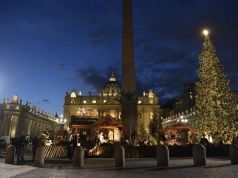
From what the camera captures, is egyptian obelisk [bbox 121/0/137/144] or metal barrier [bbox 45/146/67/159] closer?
metal barrier [bbox 45/146/67/159]

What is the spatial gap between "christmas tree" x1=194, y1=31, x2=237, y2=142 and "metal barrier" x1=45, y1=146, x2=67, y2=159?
52.8ft

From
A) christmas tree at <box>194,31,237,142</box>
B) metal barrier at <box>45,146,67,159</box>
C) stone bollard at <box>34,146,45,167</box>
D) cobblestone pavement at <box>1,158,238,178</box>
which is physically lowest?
cobblestone pavement at <box>1,158,238,178</box>

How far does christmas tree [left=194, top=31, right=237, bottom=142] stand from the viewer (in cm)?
3744

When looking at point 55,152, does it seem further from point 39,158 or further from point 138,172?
point 138,172

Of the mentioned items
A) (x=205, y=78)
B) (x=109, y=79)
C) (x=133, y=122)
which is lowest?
(x=133, y=122)

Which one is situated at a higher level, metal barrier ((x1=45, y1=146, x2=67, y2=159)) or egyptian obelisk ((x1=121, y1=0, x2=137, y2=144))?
egyptian obelisk ((x1=121, y1=0, x2=137, y2=144))

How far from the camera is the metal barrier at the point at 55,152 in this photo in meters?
27.5

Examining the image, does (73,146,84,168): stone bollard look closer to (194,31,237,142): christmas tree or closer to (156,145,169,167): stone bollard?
(156,145,169,167): stone bollard

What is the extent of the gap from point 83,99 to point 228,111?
133 meters

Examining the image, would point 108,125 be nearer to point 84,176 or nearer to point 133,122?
point 133,122

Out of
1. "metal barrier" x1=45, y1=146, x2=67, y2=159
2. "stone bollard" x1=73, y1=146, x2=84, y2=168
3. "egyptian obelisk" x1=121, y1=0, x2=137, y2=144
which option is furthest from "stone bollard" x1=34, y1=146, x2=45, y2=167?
"egyptian obelisk" x1=121, y1=0, x2=137, y2=144

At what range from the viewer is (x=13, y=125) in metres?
112

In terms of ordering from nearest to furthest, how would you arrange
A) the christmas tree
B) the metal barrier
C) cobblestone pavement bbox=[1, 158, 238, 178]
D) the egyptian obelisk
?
cobblestone pavement bbox=[1, 158, 238, 178]
the metal barrier
the egyptian obelisk
the christmas tree

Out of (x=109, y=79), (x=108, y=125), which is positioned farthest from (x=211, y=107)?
(x=109, y=79)
